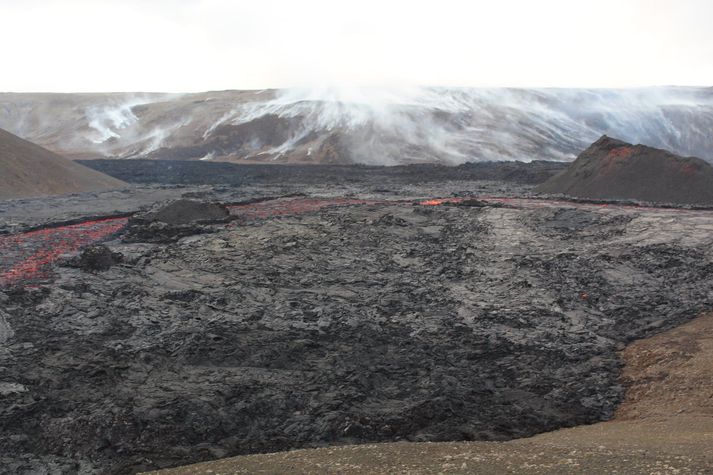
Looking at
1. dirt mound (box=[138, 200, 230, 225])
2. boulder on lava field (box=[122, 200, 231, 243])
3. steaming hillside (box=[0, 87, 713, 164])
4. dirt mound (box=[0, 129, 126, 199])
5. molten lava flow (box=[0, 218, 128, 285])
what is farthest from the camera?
steaming hillside (box=[0, 87, 713, 164])

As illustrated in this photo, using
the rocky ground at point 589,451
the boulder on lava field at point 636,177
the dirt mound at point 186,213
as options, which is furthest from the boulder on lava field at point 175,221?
the boulder on lava field at point 636,177

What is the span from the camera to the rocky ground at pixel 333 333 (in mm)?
7289

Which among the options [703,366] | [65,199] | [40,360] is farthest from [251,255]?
[65,199]

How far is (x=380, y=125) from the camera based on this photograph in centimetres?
6525

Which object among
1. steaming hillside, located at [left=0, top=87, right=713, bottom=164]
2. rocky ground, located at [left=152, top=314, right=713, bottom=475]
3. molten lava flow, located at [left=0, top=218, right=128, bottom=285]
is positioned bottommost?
rocky ground, located at [left=152, top=314, right=713, bottom=475]

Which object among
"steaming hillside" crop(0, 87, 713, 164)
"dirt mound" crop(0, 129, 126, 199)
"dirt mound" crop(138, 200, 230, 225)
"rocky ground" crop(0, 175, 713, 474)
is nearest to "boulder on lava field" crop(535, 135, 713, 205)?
"rocky ground" crop(0, 175, 713, 474)

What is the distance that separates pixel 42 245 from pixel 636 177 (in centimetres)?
2012

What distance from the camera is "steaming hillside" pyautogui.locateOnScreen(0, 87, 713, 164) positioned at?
61188 millimetres

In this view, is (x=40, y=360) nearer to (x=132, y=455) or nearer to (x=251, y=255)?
(x=132, y=455)

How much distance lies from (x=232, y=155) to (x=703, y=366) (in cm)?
5857

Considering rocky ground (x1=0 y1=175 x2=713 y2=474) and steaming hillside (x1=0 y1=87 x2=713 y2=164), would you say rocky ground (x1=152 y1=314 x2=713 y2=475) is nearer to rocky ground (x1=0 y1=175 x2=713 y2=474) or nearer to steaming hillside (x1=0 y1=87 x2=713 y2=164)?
rocky ground (x1=0 y1=175 x2=713 y2=474)

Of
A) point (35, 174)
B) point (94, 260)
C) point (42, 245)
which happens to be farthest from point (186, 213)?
point (35, 174)

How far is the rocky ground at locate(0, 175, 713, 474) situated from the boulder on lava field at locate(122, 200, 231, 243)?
382mm

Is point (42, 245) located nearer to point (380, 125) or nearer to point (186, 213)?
point (186, 213)
